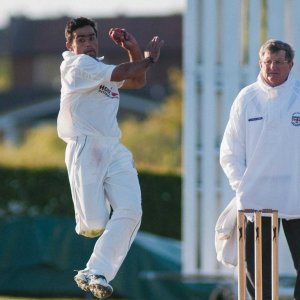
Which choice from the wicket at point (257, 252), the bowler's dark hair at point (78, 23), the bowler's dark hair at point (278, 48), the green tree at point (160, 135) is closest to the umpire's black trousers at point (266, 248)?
the wicket at point (257, 252)

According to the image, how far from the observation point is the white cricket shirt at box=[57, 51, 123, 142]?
8.04 meters

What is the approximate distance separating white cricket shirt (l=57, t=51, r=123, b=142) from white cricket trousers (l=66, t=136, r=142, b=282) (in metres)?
0.07

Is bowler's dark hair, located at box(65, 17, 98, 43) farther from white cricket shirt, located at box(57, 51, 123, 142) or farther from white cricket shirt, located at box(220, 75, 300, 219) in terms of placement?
white cricket shirt, located at box(220, 75, 300, 219)

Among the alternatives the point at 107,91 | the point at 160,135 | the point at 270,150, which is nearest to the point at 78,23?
the point at 107,91

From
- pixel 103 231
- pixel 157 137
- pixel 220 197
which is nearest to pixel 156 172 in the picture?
pixel 220 197

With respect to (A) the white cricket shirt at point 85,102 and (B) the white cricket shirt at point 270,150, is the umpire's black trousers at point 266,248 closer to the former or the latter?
(B) the white cricket shirt at point 270,150

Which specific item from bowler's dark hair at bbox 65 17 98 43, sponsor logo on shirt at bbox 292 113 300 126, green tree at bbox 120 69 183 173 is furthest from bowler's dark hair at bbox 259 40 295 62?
green tree at bbox 120 69 183 173

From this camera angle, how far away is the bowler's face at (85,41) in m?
8.07

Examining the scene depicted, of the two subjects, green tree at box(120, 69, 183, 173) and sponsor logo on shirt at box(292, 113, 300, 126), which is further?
green tree at box(120, 69, 183, 173)

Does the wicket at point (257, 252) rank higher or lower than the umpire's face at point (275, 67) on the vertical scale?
lower

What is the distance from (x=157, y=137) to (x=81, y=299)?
78.4 feet

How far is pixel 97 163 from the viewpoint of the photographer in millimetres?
8125

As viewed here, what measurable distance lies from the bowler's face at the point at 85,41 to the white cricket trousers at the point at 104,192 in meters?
0.52

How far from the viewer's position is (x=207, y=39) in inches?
481
